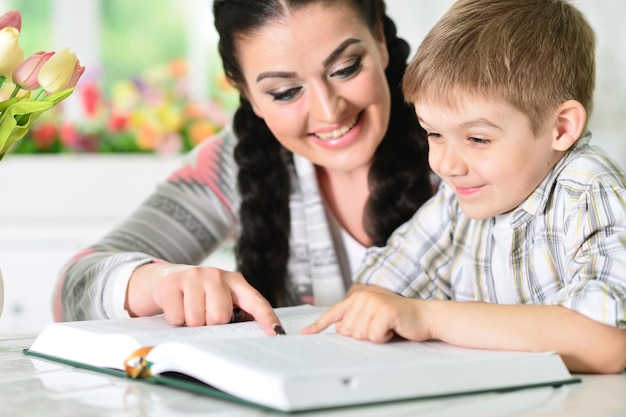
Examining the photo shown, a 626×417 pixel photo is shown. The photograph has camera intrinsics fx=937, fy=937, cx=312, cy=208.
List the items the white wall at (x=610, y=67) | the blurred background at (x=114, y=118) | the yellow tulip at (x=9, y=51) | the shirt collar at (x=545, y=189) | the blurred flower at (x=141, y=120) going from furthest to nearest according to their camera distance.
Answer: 1. the blurred flower at (x=141, y=120)
2. the blurred background at (x=114, y=118)
3. the white wall at (x=610, y=67)
4. the shirt collar at (x=545, y=189)
5. the yellow tulip at (x=9, y=51)

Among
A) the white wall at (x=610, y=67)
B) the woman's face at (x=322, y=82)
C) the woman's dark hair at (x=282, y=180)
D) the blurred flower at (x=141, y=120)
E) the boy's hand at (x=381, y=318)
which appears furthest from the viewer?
the blurred flower at (x=141, y=120)

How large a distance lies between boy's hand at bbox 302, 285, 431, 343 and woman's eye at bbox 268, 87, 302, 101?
64 centimetres

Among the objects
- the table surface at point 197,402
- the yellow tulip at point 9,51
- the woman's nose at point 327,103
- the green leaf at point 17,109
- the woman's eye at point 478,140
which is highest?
the yellow tulip at point 9,51

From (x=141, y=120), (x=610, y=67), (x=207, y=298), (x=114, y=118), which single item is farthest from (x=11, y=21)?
(x=114, y=118)

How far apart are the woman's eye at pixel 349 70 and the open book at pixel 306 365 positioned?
0.64 meters

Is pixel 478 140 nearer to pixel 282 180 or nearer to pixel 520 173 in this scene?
pixel 520 173

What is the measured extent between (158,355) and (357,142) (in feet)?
2.79

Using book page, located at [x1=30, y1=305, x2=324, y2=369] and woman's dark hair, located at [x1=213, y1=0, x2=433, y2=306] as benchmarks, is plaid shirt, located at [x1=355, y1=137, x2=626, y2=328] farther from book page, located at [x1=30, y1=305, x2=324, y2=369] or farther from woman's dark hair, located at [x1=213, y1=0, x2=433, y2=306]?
book page, located at [x1=30, y1=305, x2=324, y2=369]

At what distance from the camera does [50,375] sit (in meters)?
1.08

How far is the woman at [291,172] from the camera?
64.9 inches

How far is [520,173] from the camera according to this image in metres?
1.30

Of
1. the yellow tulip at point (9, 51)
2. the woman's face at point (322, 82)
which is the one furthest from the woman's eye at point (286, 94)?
the yellow tulip at point (9, 51)

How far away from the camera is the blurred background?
333 centimetres

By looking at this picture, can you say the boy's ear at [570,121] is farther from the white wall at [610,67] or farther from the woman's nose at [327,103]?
the white wall at [610,67]
